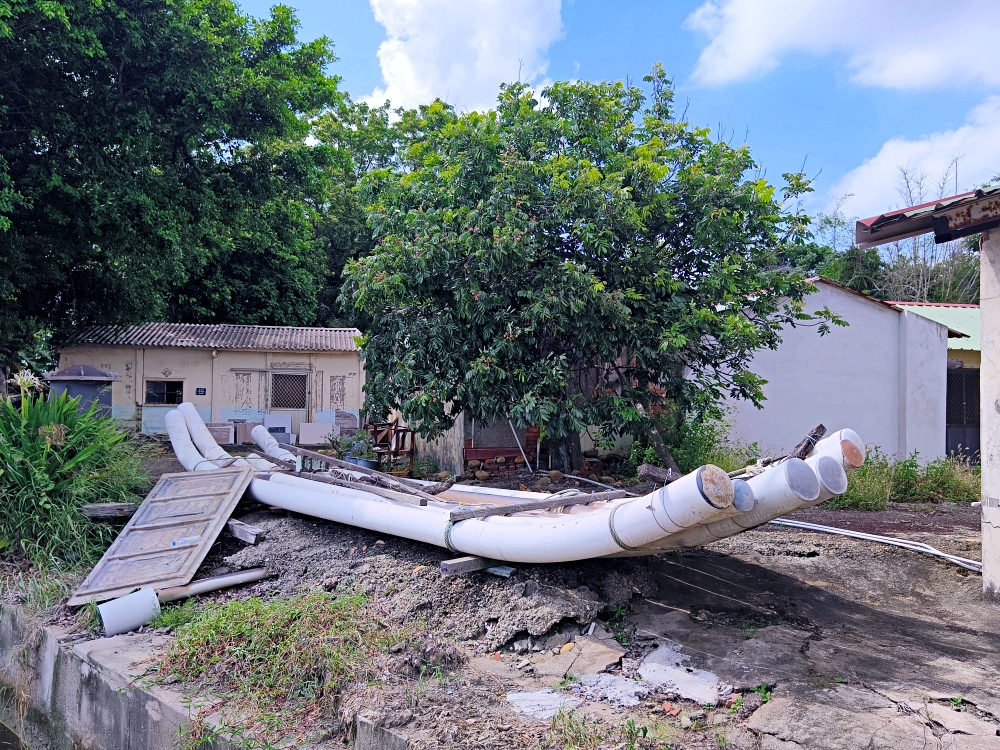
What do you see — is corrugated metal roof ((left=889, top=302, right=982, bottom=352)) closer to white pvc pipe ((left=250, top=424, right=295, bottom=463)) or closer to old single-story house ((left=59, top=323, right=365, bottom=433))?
white pvc pipe ((left=250, top=424, right=295, bottom=463))

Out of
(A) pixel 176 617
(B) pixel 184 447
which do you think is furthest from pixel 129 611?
(B) pixel 184 447

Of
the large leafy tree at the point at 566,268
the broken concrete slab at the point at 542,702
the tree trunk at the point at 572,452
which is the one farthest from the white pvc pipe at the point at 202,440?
the broken concrete slab at the point at 542,702

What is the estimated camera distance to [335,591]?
547 cm

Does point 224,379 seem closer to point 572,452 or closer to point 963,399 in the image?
point 572,452

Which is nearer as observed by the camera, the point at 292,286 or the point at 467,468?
the point at 467,468

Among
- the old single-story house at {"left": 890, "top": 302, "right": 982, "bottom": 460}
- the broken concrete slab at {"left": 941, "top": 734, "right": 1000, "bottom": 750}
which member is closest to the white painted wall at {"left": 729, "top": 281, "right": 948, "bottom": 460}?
the old single-story house at {"left": 890, "top": 302, "right": 982, "bottom": 460}

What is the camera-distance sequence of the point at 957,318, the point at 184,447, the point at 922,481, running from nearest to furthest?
the point at 184,447, the point at 922,481, the point at 957,318

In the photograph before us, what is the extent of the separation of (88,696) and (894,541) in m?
6.36

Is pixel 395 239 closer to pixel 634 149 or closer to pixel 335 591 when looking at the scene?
pixel 634 149

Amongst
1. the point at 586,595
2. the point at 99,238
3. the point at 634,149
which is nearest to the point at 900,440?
the point at 634,149

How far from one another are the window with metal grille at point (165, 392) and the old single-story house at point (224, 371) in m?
0.02

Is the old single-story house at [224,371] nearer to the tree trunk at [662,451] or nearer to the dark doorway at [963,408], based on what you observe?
the tree trunk at [662,451]

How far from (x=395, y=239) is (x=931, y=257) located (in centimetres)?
2180

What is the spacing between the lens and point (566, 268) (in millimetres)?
7863
